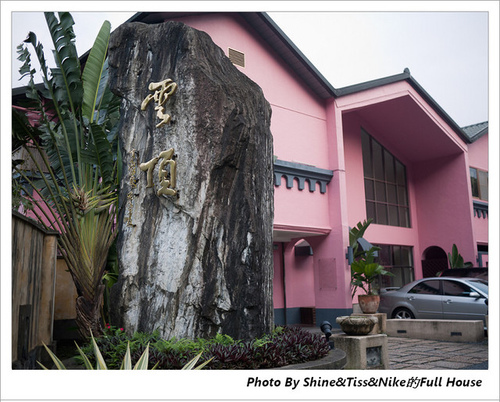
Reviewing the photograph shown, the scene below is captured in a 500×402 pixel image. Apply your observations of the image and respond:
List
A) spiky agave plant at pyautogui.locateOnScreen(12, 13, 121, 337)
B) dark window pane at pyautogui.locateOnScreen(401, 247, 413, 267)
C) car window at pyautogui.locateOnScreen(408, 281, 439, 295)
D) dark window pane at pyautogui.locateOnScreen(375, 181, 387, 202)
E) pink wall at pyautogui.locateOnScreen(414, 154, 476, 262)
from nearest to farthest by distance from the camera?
1. spiky agave plant at pyautogui.locateOnScreen(12, 13, 121, 337)
2. car window at pyautogui.locateOnScreen(408, 281, 439, 295)
3. pink wall at pyautogui.locateOnScreen(414, 154, 476, 262)
4. dark window pane at pyautogui.locateOnScreen(375, 181, 387, 202)
5. dark window pane at pyautogui.locateOnScreen(401, 247, 413, 267)

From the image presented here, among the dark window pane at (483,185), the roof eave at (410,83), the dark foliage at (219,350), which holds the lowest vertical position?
the dark foliage at (219,350)

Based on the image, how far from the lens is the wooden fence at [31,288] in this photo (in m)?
5.22

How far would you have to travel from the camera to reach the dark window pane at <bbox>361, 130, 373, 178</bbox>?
16125 millimetres

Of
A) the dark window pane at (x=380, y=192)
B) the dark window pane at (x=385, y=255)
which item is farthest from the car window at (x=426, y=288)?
the dark window pane at (x=380, y=192)

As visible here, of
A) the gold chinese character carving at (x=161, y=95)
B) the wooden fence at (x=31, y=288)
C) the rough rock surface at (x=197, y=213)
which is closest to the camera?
the wooden fence at (x=31, y=288)

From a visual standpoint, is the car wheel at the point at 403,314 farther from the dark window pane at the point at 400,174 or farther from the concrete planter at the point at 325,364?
the concrete planter at the point at 325,364

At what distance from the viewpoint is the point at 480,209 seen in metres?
17.2

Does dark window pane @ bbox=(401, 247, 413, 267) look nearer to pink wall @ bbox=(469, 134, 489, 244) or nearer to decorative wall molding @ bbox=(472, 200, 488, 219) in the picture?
pink wall @ bbox=(469, 134, 489, 244)

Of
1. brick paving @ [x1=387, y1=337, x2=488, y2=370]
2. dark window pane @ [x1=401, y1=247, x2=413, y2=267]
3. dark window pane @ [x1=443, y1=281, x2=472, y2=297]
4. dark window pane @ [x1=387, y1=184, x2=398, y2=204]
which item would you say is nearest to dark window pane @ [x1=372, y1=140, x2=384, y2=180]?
dark window pane @ [x1=387, y1=184, x2=398, y2=204]

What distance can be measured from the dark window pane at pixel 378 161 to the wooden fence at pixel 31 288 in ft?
39.7

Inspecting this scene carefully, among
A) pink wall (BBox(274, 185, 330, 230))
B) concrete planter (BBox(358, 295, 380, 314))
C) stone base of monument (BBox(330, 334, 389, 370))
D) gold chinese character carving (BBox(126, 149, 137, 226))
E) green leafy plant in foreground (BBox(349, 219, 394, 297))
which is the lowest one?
stone base of monument (BBox(330, 334, 389, 370))

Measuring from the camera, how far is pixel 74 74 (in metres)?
7.64

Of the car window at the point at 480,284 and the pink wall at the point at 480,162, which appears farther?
the pink wall at the point at 480,162

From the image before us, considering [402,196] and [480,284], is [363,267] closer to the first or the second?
[480,284]
